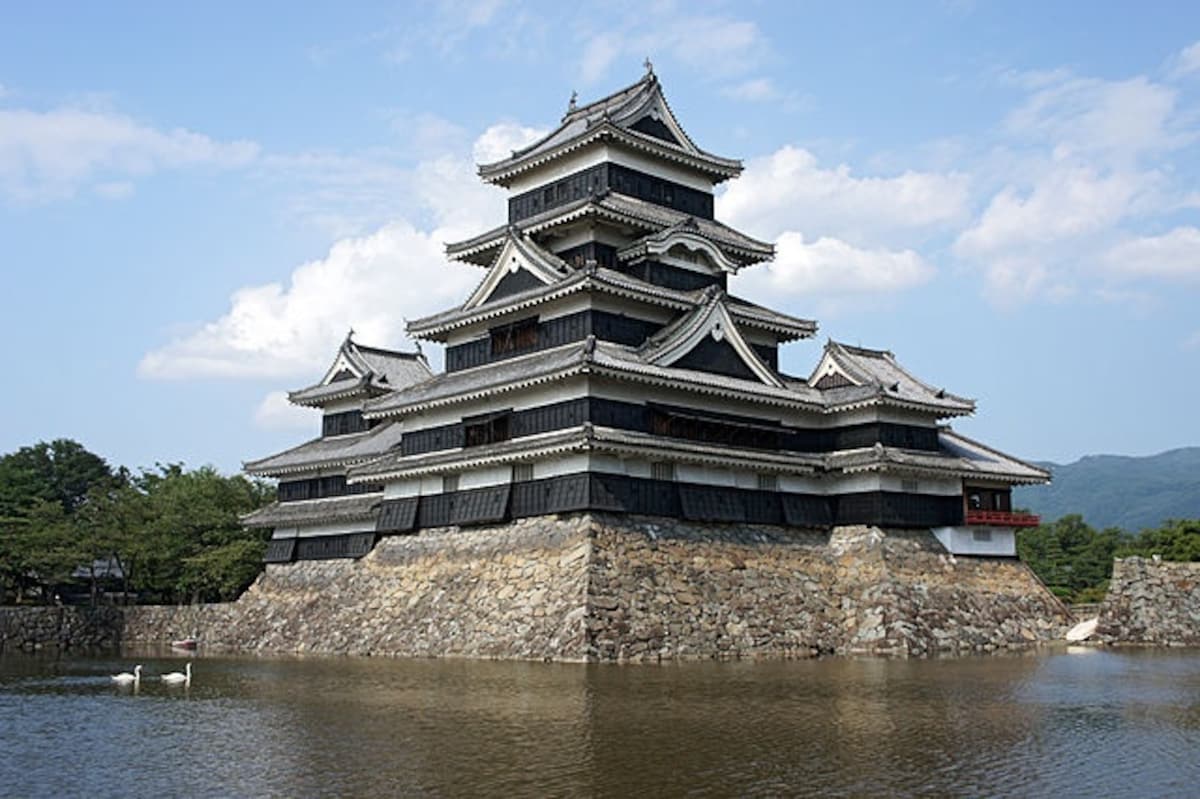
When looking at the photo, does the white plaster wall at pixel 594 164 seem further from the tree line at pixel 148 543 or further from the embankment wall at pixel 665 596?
the tree line at pixel 148 543

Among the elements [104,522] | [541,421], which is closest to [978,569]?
[541,421]

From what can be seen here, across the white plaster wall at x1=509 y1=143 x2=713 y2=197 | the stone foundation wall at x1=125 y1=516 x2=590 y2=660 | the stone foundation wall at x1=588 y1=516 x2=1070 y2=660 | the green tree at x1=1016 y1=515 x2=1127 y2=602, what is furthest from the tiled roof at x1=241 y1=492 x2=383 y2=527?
the green tree at x1=1016 y1=515 x2=1127 y2=602

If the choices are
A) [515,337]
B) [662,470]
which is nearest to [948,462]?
[662,470]

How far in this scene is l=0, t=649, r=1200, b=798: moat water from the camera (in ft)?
42.4

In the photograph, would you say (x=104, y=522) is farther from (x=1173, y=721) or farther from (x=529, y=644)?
(x=1173, y=721)

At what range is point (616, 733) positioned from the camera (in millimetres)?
16172

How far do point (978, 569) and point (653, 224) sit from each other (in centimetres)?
1551

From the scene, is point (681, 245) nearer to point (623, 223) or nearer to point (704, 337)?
point (623, 223)

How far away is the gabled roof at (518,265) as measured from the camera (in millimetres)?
35969

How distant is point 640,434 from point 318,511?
56.8ft

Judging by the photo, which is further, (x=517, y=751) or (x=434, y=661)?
(x=434, y=661)

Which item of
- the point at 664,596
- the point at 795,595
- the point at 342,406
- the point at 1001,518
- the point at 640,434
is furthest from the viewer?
the point at 342,406

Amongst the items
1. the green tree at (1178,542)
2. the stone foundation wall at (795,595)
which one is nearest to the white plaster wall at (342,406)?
the stone foundation wall at (795,595)

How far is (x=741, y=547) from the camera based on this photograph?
34094 millimetres
